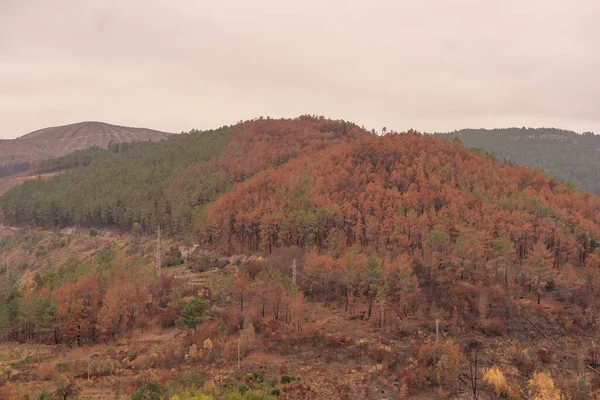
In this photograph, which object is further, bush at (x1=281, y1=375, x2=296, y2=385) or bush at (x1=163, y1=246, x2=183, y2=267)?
bush at (x1=163, y1=246, x2=183, y2=267)

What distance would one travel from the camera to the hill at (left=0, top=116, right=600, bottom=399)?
157 feet

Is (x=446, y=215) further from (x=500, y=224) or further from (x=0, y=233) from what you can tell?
(x=0, y=233)

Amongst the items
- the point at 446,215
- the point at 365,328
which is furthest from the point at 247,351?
the point at 446,215

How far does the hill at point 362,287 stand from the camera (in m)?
48.0

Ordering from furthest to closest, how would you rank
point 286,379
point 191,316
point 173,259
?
point 173,259
point 191,316
point 286,379

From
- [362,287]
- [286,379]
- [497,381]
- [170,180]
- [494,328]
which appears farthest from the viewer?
[170,180]

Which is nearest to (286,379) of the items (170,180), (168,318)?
(168,318)

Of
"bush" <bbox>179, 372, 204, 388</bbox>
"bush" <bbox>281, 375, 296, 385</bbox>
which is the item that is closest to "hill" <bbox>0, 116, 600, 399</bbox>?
"bush" <bbox>281, 375, 296, 385</bbox>

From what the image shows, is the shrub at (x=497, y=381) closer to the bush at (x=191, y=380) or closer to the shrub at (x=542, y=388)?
the shrub at (x=542, y=388)

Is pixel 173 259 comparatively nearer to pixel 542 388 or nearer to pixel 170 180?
pixel 170 180

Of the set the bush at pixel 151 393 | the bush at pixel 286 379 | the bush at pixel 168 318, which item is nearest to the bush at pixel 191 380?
the bush at pixel 151 393

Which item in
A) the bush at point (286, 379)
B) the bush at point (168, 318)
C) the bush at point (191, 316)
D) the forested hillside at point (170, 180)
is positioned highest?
the forested hillside at point (170, 180)

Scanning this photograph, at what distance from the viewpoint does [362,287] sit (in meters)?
66.2

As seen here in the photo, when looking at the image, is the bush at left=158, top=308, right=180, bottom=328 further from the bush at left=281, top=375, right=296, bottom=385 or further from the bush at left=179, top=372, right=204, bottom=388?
the bush at left=281, top=375, right=296, bottom=385
